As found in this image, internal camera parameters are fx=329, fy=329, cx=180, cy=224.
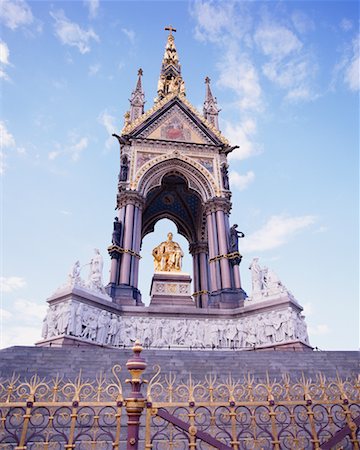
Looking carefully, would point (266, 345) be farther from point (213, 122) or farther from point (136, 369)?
point (213, 122)

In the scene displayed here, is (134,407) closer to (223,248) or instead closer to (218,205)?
(223,248)

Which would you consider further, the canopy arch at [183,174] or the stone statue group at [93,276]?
the canopy arch at [183,174]

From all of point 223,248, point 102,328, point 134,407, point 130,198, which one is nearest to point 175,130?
point 130,198

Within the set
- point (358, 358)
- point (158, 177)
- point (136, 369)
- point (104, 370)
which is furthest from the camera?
point (158, 177)

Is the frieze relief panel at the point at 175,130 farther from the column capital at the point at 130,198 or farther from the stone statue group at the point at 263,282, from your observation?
the stone statue group at the point at 263,282

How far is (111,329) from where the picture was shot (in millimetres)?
13727

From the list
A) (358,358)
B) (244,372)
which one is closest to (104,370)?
(244,372)

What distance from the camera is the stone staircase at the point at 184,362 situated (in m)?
8.26

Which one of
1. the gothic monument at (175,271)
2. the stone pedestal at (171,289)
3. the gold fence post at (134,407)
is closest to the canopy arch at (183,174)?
the gothic monument at (175,271)

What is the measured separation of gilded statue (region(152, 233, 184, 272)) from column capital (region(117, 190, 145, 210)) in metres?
3.01

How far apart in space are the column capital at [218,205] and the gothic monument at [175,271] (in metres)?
0.06

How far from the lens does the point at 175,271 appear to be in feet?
60.7

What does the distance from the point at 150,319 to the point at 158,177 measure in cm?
861

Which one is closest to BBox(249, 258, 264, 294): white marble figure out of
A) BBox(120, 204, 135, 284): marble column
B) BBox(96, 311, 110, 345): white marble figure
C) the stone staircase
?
the stone staircase
